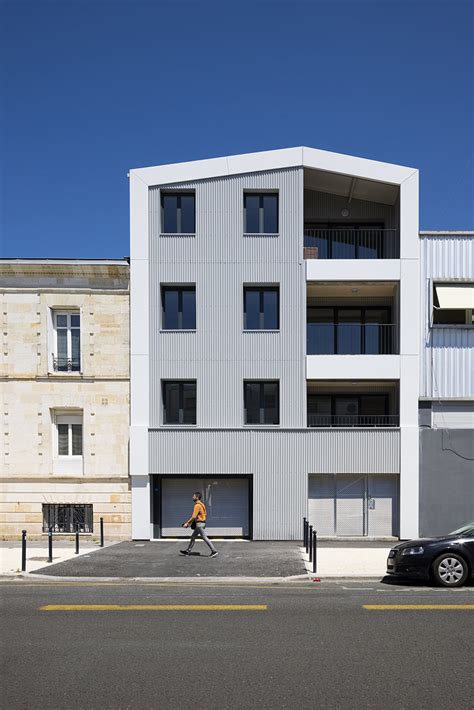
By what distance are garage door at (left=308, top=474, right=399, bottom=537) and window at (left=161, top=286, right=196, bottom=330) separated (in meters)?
6.48

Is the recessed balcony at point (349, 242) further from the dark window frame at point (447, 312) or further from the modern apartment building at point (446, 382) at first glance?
the dark window frame at point (447, 312)

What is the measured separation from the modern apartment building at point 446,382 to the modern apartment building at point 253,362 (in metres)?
0.40

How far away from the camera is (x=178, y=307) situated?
20703 millimetres

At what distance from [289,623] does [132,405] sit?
39.0ft

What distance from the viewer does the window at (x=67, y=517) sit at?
2022cm

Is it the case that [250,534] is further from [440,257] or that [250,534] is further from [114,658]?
[114,658]

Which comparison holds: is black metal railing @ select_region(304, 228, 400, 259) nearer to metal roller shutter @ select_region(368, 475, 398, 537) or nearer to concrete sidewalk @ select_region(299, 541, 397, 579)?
metal roller shutter @ select_region(368, 475, 398, 537)

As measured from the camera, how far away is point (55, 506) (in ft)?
66.5

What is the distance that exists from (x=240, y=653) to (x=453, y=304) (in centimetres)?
1511

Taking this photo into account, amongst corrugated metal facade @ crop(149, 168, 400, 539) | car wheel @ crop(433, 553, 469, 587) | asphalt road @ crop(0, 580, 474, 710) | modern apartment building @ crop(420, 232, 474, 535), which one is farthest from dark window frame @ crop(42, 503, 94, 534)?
car wheel @ crop(433, 553, 469, 587)

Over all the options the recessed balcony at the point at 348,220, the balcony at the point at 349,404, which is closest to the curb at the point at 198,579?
the balcony at the point at 349,404

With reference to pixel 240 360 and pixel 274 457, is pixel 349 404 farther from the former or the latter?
pixel 240 360

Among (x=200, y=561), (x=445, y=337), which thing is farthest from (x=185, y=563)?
(x=445, y=337)

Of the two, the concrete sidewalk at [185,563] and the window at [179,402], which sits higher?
the window at [179,402]
